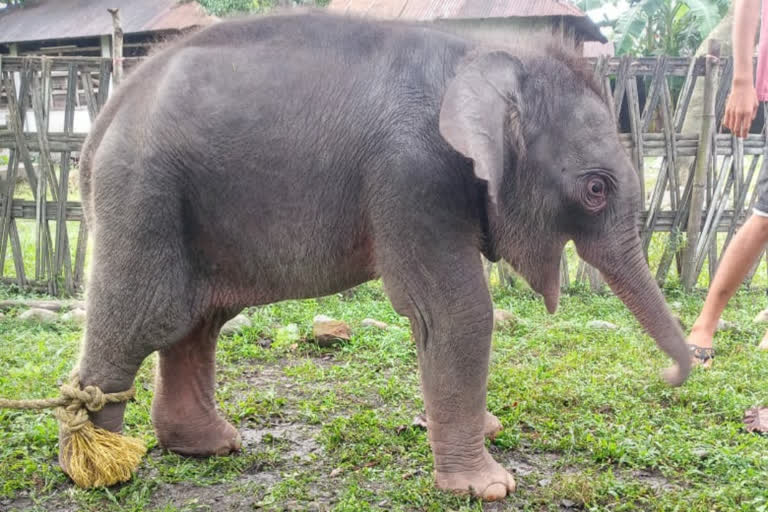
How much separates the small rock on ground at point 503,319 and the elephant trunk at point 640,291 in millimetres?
2366

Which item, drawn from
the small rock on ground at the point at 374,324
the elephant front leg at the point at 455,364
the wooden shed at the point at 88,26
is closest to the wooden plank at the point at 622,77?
the small rock on ground at the point at 374,324

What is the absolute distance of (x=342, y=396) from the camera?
3930 mm

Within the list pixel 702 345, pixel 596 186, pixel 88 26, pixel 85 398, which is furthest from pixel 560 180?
pixel 88 26

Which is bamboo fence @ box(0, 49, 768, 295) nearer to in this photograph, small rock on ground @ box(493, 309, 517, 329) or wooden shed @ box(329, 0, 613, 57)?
small rock on ground @ box(493, 309, 517, 329)

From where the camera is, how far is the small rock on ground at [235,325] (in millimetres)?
5052

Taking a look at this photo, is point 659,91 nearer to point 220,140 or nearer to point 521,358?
point 521,358

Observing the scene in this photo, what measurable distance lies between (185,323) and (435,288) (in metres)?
0.93

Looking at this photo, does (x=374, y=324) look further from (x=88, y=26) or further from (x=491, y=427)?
(x=88, y=26)

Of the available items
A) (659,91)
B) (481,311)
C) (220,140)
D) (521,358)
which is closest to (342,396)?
(521,358)

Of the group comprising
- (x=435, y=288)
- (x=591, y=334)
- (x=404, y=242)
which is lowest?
(x=591, y=334)

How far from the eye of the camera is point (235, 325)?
5.09m

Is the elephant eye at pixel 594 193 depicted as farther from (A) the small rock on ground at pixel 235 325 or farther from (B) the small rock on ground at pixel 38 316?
(B) the small rock on ground at pixel 38 316

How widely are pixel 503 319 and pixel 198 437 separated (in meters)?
2.62

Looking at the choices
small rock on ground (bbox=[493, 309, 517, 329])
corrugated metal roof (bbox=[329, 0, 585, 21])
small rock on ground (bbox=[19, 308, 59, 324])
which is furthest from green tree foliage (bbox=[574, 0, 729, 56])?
small rock on ground (bbox=[19, 308, 59, 324])
